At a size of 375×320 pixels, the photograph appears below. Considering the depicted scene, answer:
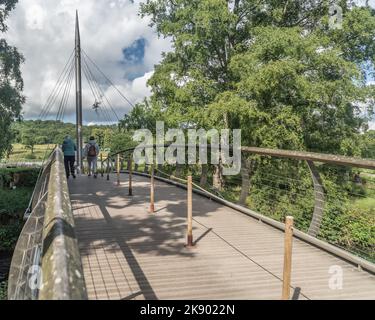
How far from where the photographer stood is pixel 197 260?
4145mm

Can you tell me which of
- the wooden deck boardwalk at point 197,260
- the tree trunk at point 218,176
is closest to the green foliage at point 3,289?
the wooden deck boardwalk at point 197,260

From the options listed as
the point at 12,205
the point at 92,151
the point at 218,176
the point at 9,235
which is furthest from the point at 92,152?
the point at 218,176

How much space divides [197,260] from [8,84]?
59.2 ft

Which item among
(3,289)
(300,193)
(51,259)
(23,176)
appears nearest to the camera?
(51,259)

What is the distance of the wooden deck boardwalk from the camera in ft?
11.0

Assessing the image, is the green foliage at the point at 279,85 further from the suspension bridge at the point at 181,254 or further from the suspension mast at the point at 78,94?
the suspension bridge at the point at 181,254

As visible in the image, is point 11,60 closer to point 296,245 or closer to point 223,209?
point 223,209

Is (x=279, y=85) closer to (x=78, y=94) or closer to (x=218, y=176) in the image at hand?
(x=218, y=176)

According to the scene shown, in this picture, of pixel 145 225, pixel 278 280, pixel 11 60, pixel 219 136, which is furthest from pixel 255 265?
pixel 11 60

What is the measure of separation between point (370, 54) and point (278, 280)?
1574 cm

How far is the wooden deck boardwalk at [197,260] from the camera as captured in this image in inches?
132

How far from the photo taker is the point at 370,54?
54.1 feet

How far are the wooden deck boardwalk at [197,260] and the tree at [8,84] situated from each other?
47.8 ft

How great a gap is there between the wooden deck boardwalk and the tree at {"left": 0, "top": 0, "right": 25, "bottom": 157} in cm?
1457
